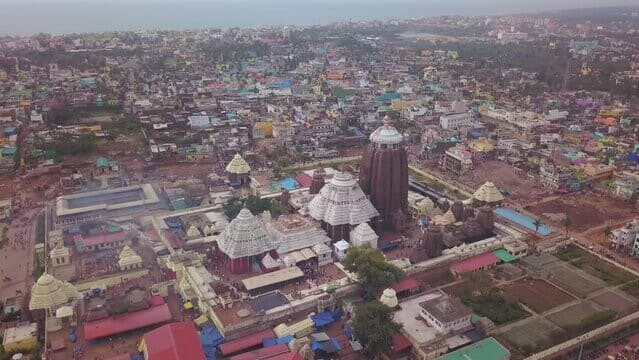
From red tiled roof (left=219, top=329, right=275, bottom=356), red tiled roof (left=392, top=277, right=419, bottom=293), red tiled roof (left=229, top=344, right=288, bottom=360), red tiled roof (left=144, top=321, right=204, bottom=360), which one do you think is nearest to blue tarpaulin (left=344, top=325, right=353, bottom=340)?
red tiled roof (left=229, top=344, right=288, bottom=360)

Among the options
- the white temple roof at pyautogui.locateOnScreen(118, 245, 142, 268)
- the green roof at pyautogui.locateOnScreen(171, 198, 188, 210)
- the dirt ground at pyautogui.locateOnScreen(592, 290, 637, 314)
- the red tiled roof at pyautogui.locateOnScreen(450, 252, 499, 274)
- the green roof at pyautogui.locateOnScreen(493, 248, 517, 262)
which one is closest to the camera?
the dirt ground at pyautogui.locateOnScreen(592, 290, 637, 314)

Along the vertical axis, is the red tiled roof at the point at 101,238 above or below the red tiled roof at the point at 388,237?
above

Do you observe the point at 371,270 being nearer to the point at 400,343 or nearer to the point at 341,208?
the point at 400,343

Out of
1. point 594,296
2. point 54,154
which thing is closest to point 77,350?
point 594,296

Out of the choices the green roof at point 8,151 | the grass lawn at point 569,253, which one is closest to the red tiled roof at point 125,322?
the grass lawn at point 569,253

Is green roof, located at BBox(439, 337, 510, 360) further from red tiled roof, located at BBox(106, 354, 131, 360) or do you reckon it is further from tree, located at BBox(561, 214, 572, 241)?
tree, located at BBox(561, 214, 572, 241)

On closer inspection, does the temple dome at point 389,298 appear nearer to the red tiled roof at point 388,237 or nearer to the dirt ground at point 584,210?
the red tiled roof at point 388,237

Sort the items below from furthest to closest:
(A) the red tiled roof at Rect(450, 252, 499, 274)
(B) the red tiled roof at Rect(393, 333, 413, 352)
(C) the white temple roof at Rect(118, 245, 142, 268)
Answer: (A) the red tiled roof at Rect(450, 252, 499, 274) → (C) the white temple roof at Rect(118, 245, 142, 268) → (B) the red tiled roof at Rect(393, 333, 413, 352)
